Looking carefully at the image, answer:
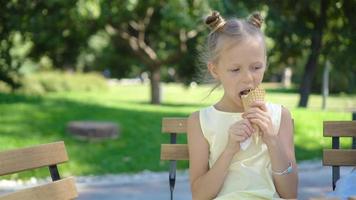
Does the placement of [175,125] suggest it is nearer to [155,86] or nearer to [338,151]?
[338,151]

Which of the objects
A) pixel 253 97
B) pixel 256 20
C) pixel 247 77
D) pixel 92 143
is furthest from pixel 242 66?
pixel 92 143

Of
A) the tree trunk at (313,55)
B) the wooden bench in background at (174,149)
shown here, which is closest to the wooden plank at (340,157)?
the wooden bench in background at (174,149)


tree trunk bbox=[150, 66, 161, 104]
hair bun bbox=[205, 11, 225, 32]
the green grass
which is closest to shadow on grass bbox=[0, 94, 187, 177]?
the green grass

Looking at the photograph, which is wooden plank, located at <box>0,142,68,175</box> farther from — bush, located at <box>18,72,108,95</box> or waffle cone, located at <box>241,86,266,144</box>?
bush, located at <box>18,72,108,95</box>

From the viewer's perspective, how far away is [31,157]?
87.0 inches

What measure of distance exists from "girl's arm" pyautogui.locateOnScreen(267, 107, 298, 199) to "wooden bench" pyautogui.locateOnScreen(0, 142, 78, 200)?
865 mm

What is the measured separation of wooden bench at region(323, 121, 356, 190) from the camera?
284cm

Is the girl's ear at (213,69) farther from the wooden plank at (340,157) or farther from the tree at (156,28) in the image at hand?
the tree at (156,28)

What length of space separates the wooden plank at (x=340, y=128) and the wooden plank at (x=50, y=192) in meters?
1.37

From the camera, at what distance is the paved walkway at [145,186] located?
18.6 feet

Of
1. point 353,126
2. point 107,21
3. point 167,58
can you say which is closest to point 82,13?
point 107,21

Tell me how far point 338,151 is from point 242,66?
37.7 inches

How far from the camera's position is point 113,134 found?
7.81 meters

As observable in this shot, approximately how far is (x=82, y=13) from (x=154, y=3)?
3.20m
